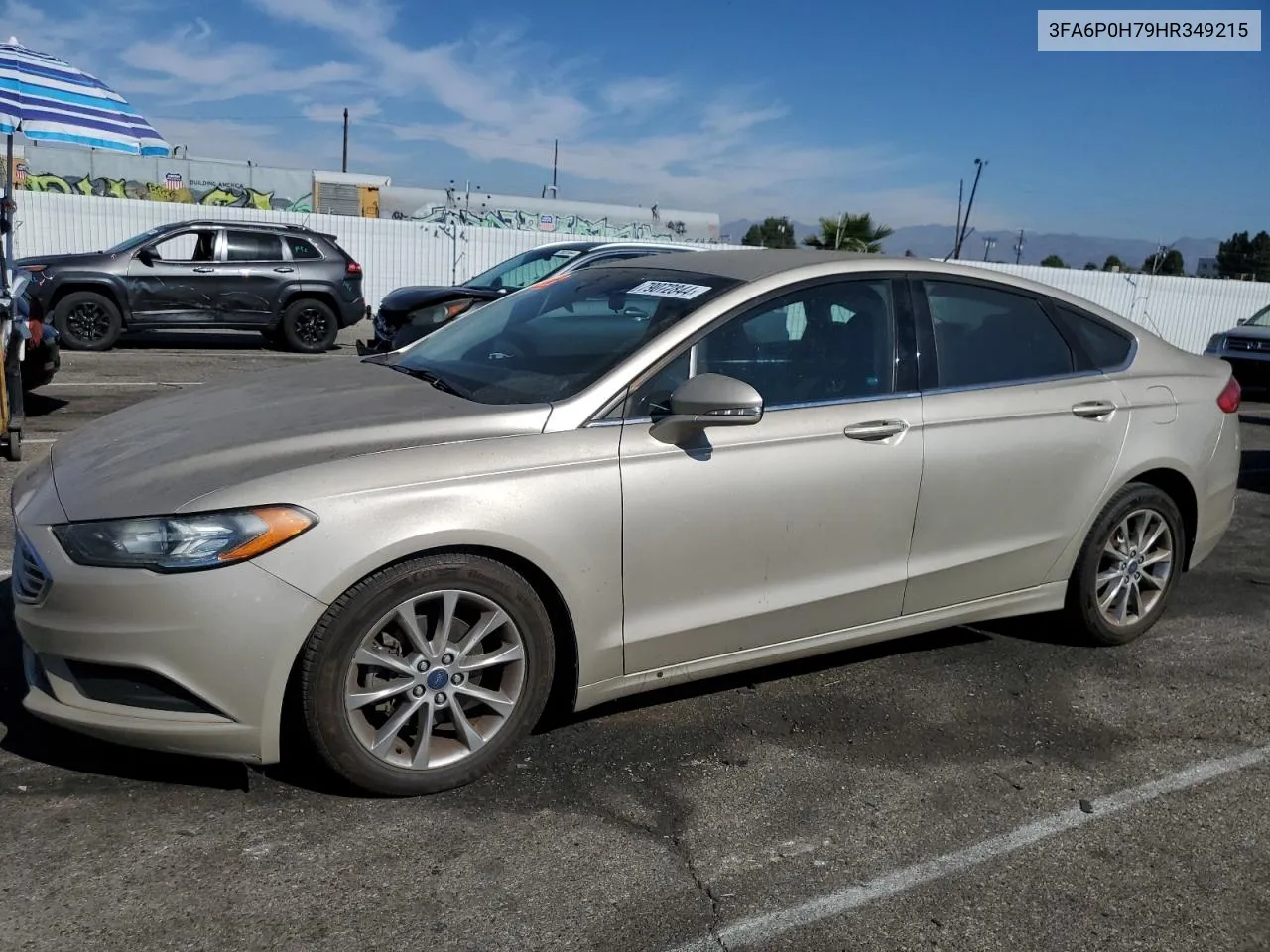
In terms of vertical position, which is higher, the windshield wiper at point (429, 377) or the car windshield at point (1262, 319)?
the car windshield at point (1262, 319)

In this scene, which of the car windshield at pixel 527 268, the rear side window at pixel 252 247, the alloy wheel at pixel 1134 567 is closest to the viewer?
the alloy wheel at pixel 1134 567

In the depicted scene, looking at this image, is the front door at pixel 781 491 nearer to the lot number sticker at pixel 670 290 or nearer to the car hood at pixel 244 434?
the lot number sticker at pixel 670 290

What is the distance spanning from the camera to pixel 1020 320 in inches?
176

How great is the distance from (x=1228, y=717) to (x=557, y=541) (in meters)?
2.70

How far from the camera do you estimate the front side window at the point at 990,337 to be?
4.19m

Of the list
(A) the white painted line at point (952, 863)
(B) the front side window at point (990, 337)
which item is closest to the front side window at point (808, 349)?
(B) the front side window at point (990, 337)

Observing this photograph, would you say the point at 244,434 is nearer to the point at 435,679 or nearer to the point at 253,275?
the point at 435,679

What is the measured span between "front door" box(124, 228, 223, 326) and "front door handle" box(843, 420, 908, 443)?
12155 millimetres

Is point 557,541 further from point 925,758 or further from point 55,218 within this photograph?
point 55,218

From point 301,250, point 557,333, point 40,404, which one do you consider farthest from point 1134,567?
point 301,250

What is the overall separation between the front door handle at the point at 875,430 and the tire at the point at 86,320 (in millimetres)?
12092

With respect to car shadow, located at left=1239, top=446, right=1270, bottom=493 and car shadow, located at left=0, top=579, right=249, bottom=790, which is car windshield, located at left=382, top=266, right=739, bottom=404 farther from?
car shadow, located at left=1239, top=446, right=1270, bottom=493

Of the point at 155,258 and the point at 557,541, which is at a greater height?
the point at 155,258

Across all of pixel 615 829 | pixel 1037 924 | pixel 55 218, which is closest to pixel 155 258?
pixel 55 218
